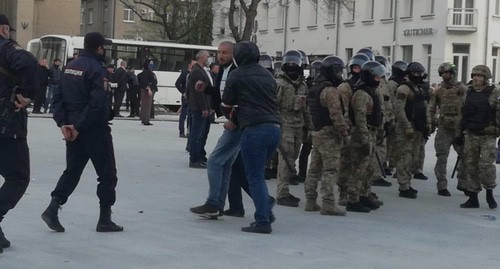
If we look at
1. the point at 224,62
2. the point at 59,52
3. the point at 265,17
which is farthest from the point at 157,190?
the point at 265,17

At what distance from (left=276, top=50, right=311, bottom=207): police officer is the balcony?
42.1m

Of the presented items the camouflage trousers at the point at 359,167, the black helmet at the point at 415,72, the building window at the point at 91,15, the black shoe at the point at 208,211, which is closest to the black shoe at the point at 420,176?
the black helmet at the point at 415,72

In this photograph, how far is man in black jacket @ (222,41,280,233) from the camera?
10352mm

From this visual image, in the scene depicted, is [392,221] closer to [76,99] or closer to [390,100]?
[390,100]

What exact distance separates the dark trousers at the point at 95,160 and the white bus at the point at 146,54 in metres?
32.8

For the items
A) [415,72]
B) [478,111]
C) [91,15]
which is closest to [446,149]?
[415,72]

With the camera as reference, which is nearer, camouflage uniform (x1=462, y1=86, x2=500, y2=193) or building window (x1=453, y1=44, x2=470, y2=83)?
camouflage uniform (x1=462, y1=86, x2=500, y2=193)

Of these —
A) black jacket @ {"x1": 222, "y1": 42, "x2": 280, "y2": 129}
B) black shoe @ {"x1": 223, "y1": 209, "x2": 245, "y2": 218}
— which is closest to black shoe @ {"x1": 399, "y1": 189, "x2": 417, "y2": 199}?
black shoe @ {"x1": 223, "y1": 209, "x2": 245, "y2": 218}

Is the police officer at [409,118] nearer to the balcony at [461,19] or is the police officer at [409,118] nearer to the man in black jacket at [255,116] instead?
the man in black jacket at [255,116]

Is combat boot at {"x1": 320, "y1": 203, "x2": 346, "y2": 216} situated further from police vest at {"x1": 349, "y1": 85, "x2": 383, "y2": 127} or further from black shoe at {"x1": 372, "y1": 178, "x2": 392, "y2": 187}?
black shoe at {"x1": 372, "y1": 178, "x2": 392, "y2": 187}

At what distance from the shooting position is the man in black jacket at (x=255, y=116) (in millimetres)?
10352

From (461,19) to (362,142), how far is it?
4345 centimetres

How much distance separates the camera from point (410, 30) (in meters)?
56.7

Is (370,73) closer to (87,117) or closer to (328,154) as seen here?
(328,154)
